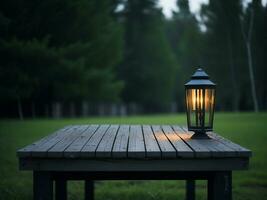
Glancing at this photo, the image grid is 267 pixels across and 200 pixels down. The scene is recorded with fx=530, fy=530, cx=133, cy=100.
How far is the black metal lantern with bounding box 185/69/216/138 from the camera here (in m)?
4.91

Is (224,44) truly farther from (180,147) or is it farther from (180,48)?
(180,48)

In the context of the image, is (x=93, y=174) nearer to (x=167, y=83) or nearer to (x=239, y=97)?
(x=239, y=97)

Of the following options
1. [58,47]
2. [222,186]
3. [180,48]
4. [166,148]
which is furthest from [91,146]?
[180,48]

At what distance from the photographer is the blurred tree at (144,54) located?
147 ft

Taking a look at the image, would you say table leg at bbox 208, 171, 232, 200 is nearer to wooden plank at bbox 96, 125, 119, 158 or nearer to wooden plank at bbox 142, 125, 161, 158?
wooden plank at bbox 142, 125, 161, 158

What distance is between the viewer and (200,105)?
193 inches

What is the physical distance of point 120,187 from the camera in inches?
306

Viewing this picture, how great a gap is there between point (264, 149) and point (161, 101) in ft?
124

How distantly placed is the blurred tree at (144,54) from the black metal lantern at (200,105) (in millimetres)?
39780

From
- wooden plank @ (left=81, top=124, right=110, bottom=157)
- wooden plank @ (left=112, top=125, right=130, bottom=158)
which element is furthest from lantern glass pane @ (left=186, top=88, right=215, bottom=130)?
wooden plank @ (left=81, top=124, right=110, bottom=157)

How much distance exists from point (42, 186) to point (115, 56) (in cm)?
2943

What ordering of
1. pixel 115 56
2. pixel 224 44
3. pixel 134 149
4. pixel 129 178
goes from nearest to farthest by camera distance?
pixel 134 149, pixel 129 178, pixel 224 44, pixel 115 56

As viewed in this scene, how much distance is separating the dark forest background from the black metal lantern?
21.1 feet

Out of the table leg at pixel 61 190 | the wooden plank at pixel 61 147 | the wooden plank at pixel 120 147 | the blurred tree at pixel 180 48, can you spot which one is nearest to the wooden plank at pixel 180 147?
the wooden plank at pixel 120 147
